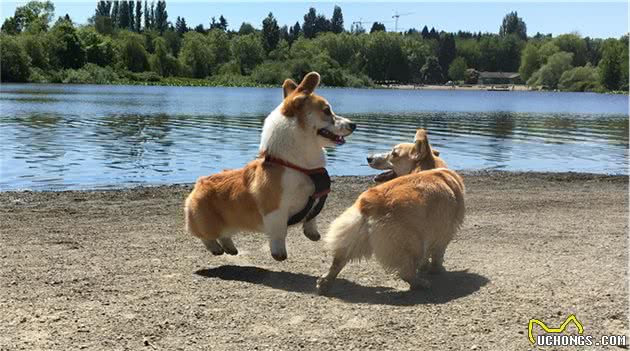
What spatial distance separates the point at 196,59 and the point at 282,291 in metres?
136

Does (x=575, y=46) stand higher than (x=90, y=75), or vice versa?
(x=575, y=46)

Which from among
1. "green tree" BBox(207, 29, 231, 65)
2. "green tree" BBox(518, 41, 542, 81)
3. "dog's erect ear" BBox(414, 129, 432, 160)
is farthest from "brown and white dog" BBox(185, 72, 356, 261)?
"green tree" BBox(518, 41, 542, 81)

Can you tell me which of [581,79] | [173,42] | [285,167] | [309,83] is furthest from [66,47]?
[285,167]

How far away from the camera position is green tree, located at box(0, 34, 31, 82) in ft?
323

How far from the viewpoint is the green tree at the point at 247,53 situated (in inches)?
5753

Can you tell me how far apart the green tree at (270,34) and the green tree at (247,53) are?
1695 centimetres

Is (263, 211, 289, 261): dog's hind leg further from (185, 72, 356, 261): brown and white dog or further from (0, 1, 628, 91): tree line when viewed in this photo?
(0, 1, 628, 91): tree line

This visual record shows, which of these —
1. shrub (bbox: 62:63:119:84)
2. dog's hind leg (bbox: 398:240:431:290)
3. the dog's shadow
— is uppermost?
dog's hind leg (bbox: 398:240:431:290)

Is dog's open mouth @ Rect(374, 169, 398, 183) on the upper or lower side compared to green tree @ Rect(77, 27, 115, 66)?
lower

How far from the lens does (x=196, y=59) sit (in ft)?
452

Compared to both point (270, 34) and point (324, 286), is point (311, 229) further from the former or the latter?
point (270, 34)

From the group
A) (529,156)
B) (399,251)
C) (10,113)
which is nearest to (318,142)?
(399,251)

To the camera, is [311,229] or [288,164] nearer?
[288,164]

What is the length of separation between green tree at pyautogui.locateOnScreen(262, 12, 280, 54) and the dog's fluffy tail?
161739 mm
